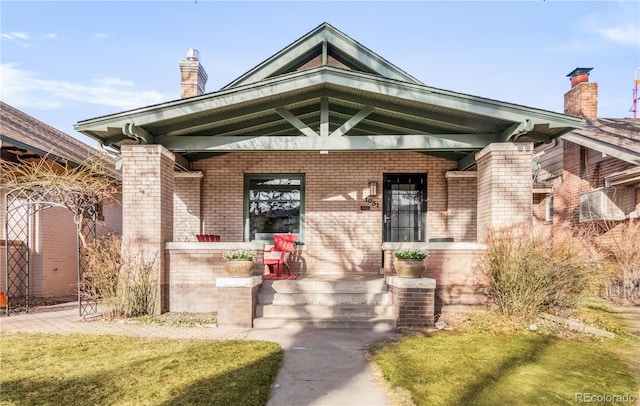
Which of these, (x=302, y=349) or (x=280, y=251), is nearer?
(x=302, y=349)

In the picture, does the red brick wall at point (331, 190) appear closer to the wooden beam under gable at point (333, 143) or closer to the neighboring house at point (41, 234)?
the wooden beam under gable at point (333, 143)

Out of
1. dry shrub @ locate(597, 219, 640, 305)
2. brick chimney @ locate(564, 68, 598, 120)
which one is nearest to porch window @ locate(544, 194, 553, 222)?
brick chimney @ locate(564, 68, 598, 120)

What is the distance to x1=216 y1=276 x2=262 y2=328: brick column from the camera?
240 inches

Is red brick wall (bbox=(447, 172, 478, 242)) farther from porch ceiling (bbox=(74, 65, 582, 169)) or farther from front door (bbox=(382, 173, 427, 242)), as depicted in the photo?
porch ceiling (bbox=(74, 65, 582, 169))

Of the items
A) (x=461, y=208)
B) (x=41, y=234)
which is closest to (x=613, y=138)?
(x=461, y=208)

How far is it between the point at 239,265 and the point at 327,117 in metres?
3.08

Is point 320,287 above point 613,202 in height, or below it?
below

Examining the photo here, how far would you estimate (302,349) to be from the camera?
4.96m

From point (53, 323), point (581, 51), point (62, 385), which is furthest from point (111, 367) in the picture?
point (581, 51)

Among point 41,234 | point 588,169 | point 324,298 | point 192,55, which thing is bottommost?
point 324,298

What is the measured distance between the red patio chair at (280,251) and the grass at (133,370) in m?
3.03

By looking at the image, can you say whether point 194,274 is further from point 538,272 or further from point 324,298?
point 538,272

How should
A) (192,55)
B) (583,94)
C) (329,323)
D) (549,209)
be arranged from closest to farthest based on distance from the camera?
(329,323) < (192,55) < (549,209) < (583,94)

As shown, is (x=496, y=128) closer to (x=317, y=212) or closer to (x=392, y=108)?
(x=392, y=108)
